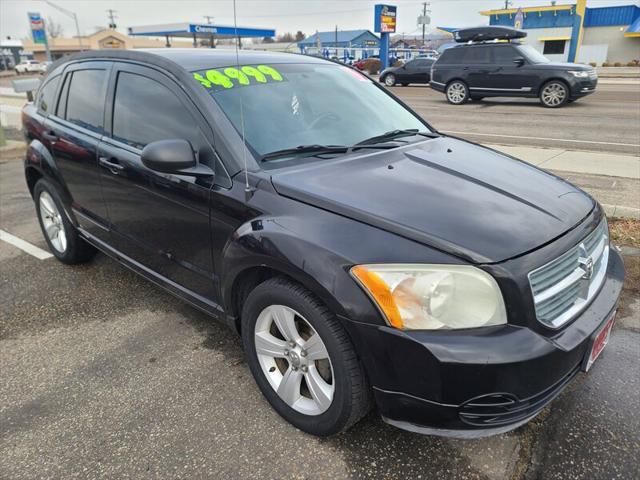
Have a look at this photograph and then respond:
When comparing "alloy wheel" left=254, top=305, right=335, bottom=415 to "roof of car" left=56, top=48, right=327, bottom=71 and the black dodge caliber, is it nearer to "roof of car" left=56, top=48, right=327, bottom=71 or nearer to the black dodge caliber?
the black dodge caliber

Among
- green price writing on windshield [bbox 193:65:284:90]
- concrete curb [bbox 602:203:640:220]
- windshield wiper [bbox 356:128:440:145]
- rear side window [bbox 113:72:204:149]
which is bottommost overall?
concrete curb [bbox 602:203:640:220]

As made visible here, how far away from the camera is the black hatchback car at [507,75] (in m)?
13.9

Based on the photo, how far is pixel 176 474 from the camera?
2201mm

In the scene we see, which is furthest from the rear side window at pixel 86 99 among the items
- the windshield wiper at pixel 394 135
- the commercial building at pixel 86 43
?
the commercial building at pixel 86 43

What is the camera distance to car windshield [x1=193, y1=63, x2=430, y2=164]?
2.71 m

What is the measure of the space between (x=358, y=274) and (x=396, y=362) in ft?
1.18

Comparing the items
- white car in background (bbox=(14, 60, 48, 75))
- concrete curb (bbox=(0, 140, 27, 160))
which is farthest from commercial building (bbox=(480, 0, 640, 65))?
white car in background (bbox=(14, 60, 48, 75))

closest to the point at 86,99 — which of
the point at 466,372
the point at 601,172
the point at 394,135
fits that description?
the point at 394,135

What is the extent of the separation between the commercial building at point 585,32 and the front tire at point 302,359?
4721 cm

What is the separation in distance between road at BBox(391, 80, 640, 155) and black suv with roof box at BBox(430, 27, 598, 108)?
396mm

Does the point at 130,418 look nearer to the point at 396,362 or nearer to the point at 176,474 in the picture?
the point at 176,474

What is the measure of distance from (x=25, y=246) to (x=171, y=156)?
3394 mm

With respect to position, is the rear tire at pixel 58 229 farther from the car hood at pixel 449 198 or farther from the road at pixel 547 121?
the road at pixel 547 121

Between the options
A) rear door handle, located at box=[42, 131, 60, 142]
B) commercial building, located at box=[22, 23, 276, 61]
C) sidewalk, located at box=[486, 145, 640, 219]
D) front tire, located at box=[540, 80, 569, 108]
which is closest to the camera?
rear door handle, located at box=[42, 131, 60, 142]
